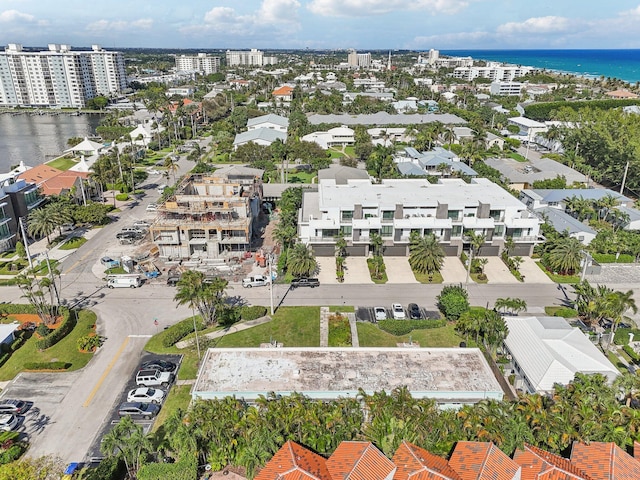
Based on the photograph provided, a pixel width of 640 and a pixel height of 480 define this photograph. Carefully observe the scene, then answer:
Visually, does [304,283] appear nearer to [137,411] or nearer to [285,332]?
[285,332]

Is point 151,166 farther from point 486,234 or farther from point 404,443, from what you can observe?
point 404,443

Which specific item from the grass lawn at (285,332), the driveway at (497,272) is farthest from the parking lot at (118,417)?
the driveway at (497,272)

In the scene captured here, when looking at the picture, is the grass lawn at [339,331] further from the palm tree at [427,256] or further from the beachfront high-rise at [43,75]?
the beachfront high-rise at [43,75]

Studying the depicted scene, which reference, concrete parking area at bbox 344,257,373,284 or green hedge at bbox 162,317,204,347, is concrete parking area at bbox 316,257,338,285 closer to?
concrete parking area at bbox 344,257,373,284

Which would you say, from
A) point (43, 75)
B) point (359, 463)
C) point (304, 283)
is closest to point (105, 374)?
point (304, 283)

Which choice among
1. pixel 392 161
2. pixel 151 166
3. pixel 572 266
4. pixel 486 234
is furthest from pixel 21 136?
pixel 572 266

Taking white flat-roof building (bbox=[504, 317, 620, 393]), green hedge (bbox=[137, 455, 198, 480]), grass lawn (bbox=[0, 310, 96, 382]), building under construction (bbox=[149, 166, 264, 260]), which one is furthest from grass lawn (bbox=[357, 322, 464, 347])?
grass lawn (bbox=[0, 310, 96, 382])
